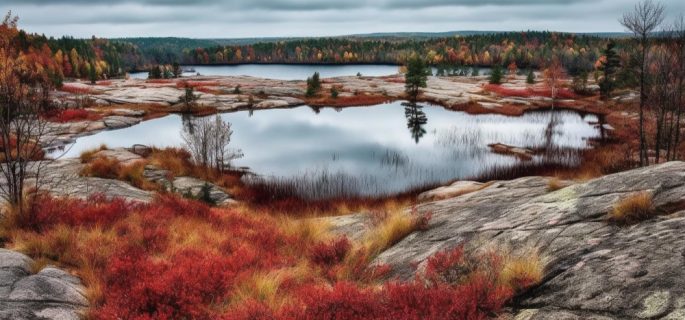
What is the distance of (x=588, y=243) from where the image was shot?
6.01 meters

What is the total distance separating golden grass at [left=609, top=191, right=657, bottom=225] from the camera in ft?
20.4

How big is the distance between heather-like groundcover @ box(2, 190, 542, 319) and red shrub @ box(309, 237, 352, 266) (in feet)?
0.06

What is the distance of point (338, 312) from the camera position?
5.20 metres

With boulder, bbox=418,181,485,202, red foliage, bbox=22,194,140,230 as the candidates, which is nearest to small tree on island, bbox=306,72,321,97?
boulder, bbox=418,181,485,202

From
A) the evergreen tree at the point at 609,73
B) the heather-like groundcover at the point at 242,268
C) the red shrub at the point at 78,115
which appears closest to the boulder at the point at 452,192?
the heather-like groundcover at the point at 242,268

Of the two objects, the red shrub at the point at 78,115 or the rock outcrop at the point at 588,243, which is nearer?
the rock outcrop at the point at 588,243

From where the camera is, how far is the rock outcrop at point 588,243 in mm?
4570

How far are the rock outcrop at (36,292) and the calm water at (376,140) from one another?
17.0 metres

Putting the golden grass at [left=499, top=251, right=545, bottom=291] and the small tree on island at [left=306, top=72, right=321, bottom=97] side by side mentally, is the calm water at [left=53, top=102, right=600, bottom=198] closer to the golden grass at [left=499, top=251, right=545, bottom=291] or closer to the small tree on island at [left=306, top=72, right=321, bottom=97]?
the small tree on island at [left=306, top=72, right=321, bottom=97]

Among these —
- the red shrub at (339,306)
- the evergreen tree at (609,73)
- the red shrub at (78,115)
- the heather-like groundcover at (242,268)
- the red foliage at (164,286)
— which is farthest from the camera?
the evergreen tree at (609,73)

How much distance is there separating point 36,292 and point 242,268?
2.91 m

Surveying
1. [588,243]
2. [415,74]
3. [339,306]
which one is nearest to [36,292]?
[339,306]

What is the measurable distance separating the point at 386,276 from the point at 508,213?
299 cm

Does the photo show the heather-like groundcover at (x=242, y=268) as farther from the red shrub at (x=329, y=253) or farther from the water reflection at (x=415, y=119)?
the water reflection at (x=415, y=119)
